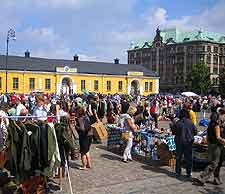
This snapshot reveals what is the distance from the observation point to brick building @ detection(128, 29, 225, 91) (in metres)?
109

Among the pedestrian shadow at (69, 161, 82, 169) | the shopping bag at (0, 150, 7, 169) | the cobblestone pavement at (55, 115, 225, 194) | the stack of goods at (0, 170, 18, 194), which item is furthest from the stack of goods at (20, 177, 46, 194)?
the pedestrian shadow at (69, 161, 82, 169)

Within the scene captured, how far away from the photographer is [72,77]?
6056 cm

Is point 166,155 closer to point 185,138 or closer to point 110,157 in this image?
point 185,138

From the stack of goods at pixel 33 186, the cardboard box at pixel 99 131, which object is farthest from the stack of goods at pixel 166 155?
the stack of goods at pixel 33 186

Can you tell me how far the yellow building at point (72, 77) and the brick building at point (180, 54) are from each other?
41.6m

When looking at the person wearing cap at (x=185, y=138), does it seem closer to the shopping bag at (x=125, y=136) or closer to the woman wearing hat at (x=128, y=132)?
the woman wearing hat at (x=128, y=132)

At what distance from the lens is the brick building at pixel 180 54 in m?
109

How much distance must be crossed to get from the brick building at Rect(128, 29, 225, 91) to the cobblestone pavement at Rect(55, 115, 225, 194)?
317ft

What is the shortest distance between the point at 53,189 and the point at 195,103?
24.5 meters

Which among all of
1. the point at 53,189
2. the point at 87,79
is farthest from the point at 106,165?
the point at 87,79

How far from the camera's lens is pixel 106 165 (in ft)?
37.1

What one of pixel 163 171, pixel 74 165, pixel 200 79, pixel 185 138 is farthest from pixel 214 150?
pixel 200 79

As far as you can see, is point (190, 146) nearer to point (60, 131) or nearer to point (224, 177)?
point (224, 177)

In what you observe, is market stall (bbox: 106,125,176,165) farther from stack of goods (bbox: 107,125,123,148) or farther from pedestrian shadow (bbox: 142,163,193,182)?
pedestrian shadow (bbox: 142,163,193,182)
